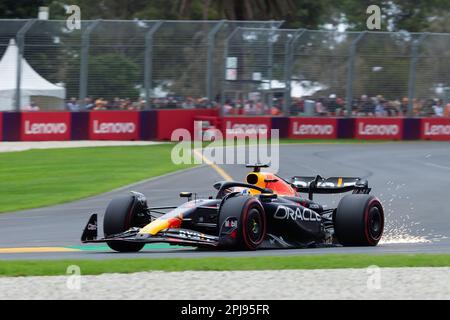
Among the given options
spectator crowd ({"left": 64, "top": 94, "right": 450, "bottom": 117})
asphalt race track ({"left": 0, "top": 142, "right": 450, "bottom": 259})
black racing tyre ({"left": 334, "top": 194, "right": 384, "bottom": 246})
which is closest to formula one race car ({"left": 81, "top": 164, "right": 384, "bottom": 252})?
black racing tyre ({"left": 334, "top": 194, "right": 384, "bottom": 246})

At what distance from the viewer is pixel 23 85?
1172 inches

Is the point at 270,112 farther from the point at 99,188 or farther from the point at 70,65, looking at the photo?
the point at 99,188

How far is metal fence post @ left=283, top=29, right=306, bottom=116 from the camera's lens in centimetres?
3322

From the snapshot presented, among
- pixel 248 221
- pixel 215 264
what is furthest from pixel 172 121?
pixel 215 264

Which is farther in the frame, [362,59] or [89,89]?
[362,59]

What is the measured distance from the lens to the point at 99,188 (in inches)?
745

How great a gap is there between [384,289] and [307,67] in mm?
25401

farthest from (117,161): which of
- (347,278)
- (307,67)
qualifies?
(347,278)

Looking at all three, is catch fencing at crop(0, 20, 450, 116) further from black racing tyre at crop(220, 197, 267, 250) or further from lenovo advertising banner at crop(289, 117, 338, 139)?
black racing tyre at crop(220, 197, 267, 250)

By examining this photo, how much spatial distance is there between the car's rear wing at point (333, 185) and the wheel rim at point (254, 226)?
1892mm

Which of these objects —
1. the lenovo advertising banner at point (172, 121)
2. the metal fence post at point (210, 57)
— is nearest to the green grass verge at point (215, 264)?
the lenovo advertising banner at point (172, 121)

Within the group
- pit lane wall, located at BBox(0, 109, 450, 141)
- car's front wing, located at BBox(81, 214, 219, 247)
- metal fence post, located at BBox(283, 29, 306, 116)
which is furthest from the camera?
metal fence post, located at BBox(283, 29, 306, 116)

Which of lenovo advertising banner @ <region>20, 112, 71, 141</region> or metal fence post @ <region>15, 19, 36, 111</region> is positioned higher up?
metal fence post @ <region>15, 19, 36, 111</region>

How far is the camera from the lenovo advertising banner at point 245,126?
32219mm
